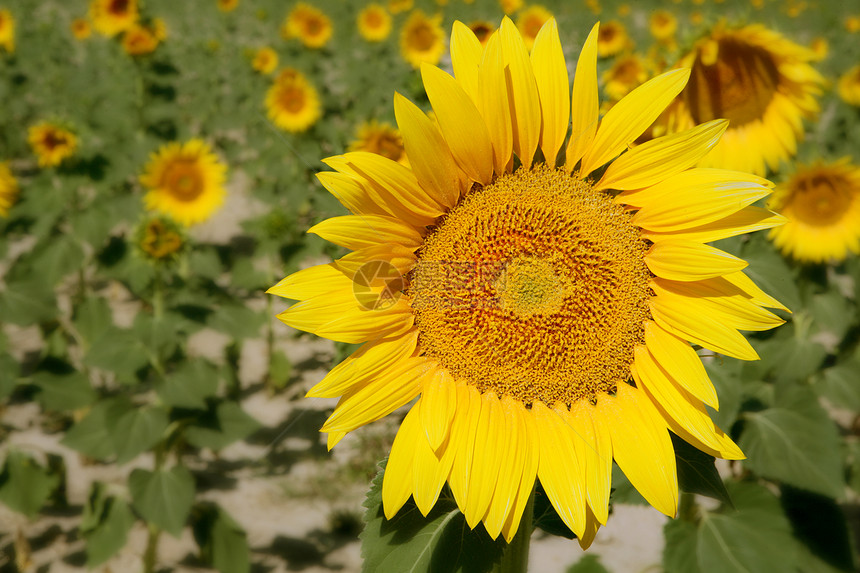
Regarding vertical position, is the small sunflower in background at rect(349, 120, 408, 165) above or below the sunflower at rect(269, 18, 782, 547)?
above

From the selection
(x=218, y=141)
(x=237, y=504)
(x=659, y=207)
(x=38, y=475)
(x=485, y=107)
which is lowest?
(x=237, y=504)

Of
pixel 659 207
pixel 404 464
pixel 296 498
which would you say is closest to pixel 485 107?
pixel 659 207

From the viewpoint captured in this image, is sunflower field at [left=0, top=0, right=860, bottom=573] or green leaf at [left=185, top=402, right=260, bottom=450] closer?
sunflower field at [left=0, top=0, right=860, bottom=573]

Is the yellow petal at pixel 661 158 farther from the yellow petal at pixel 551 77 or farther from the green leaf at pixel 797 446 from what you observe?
the green leaf at pixel 797 446

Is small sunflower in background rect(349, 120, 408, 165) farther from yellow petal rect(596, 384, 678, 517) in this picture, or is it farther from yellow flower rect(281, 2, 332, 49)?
yellow flower rect(281, 2, 332, 49)

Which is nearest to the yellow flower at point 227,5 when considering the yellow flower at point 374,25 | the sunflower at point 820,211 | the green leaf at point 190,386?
the yellow flower at point 374,25

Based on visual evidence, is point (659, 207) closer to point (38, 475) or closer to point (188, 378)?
point (188, 378)

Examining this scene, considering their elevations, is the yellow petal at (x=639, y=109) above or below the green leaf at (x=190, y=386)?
above

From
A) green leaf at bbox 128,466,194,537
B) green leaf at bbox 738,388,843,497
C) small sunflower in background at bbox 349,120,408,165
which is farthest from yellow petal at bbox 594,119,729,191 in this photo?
green leaf at bbox 128,466,194,537
